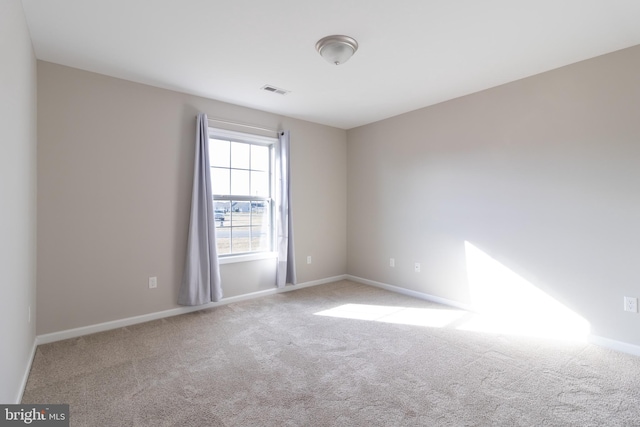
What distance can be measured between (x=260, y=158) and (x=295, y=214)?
947 mm

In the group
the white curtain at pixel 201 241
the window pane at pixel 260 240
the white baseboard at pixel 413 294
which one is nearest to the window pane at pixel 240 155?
the white curtain at pixel 201 241

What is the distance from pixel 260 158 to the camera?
166 inches

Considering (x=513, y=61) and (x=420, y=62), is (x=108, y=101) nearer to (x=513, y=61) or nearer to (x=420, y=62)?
(x=420, y=62)

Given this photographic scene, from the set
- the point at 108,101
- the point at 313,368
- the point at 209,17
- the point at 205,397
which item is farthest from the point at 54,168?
the point at 313,368

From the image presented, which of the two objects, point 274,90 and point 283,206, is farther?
point 283,206

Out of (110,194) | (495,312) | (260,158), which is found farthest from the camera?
(260,158)

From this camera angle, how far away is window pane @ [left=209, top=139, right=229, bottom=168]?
12.2 ft

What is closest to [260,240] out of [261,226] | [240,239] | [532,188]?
[261,226]

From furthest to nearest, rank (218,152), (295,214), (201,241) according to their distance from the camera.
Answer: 1. (295,214)
2. (218,152)
3. (201,241)

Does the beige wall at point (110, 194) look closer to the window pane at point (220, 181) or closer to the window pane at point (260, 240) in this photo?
the window pane at point (220, 181)

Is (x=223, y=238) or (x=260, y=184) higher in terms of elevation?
(x=260, y=184)

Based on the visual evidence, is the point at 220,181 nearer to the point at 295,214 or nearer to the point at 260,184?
the point at 260,184

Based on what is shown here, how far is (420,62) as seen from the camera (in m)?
2.71

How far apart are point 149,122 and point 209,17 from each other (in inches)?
62.6
